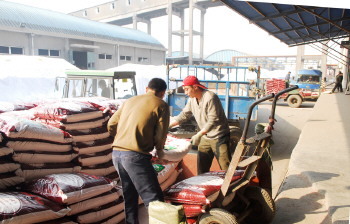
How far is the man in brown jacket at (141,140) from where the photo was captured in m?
2.55

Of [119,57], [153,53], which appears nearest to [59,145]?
[119,57]

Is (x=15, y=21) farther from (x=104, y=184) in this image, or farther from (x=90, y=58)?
(x=104, y=184)

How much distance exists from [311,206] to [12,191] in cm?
330

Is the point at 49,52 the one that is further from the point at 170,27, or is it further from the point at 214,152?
the point at 170,27

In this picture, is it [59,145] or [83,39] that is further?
[83,39]

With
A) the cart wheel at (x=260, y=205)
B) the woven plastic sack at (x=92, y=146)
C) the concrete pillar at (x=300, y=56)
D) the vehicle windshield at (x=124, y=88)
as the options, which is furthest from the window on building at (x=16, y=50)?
the concrete pillar at (x=300, y=56)

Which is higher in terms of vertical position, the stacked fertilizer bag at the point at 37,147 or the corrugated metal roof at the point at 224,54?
the corrugated metal roof at the point at 224,54

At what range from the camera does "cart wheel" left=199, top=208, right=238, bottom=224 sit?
245 centimetres

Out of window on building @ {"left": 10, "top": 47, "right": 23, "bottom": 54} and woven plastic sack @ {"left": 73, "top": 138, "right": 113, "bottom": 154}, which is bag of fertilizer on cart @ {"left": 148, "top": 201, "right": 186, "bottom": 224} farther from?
window on building @ {"left": 10, "top": 47, "right": 23, "bottom": 54}

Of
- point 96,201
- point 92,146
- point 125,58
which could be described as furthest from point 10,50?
point 96,201

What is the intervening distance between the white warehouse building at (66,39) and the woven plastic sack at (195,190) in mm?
20199

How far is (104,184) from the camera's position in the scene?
3182mm

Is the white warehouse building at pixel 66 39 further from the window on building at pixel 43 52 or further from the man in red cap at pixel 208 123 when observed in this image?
the man in red cap at pixel 208 123

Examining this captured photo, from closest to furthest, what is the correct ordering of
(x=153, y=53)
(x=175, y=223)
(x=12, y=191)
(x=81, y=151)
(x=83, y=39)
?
(x=175, y=223) < (x=12, y=191) < (x=81, y=151) < (x=83, y=39) < (x=153, y=53)
